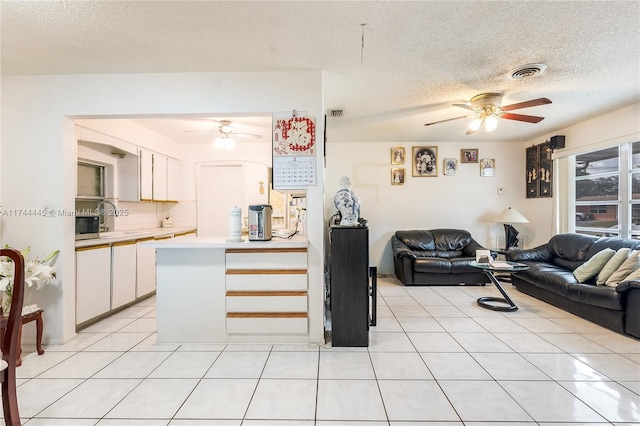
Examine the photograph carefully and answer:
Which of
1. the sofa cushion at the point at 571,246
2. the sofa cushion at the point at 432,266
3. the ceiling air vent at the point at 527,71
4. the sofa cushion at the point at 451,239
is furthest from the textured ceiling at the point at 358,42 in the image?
the sofa cushion at the point at 451,239

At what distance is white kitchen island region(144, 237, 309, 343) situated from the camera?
103 inches

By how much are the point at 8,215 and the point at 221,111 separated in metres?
2.17

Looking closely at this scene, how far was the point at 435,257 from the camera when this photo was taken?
15.8 ft

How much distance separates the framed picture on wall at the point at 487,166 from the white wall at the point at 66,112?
13.6ft

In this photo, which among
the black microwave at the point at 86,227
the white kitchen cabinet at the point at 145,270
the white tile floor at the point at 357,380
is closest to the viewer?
the white tile floor at the point at 357,380

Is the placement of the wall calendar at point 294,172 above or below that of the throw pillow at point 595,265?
above

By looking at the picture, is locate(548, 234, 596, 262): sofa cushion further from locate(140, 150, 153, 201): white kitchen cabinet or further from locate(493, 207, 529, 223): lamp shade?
locate(140, 150, 153, 201): white kitchen cabinet

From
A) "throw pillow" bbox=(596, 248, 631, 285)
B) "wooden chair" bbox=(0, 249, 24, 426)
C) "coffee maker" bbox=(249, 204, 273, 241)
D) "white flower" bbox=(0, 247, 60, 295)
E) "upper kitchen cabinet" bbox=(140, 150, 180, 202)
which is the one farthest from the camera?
"upper kitchen cabinet" bbox=(140, 150, 180, 202)

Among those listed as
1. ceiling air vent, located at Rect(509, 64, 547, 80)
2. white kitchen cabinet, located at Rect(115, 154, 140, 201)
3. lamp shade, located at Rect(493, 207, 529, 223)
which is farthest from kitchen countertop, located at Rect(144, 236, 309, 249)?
lamp shade, located at Rect(493, 207, 529, 223)

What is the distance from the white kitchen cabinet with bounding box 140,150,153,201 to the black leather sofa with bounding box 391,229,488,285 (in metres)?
4.06

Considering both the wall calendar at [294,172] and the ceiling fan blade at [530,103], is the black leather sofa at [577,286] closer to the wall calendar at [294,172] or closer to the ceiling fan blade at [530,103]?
the ceiling fan blade at [530,103]

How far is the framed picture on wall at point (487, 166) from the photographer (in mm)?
5414

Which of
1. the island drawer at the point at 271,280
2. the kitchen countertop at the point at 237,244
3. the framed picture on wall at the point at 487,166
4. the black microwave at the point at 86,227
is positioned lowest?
the island drawer at the point at 271,280

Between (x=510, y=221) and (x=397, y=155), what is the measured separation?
7.30ft
